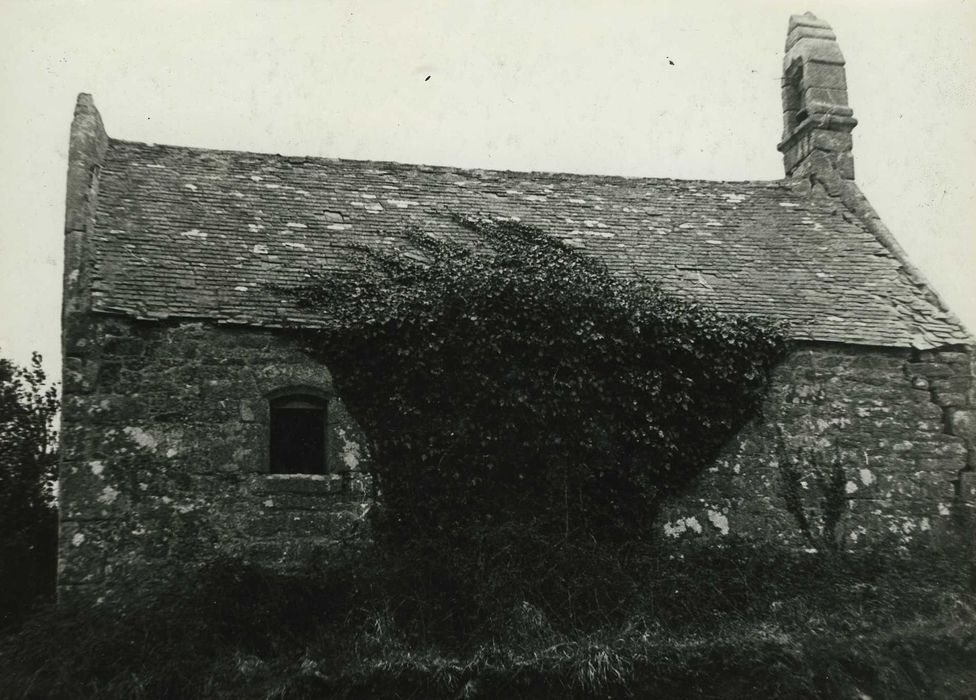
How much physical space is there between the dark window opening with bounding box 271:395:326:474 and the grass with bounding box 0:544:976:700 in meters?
1.50

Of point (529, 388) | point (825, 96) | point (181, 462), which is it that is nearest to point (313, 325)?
point (181, 462)

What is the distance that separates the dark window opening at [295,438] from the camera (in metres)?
11.9

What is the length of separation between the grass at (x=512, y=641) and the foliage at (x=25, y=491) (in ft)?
4.07

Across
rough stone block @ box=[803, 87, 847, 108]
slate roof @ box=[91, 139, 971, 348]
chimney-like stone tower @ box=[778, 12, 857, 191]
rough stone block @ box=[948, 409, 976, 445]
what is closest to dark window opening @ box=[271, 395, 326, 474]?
slate roof @ box=[91, 139, 971, 348]

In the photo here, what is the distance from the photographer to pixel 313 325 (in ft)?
38.9

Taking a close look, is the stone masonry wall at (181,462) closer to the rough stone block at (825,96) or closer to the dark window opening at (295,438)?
the dark window opening at (295,438)

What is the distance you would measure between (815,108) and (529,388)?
8.87 meters

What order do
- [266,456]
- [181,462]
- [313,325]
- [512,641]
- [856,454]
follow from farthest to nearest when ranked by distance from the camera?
[856,454], [313,325], [266,456], [181,462], [512,641]

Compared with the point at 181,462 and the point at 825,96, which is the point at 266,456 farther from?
the point at 825,96

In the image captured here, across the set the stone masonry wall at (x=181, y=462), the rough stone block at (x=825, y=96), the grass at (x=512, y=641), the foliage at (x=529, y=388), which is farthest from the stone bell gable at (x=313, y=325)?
the grass at (x=512, y=641)

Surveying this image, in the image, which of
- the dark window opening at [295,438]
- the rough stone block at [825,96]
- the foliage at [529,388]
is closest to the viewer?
the foliage at [529,388]

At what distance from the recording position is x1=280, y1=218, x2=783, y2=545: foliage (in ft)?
38.5

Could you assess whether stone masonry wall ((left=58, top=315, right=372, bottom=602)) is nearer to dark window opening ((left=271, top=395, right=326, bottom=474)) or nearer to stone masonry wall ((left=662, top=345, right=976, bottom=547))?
dark window opening ((left=271, top=395, right=326, bottom=474))

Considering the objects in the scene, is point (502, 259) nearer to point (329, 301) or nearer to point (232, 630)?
point (329, 301)
